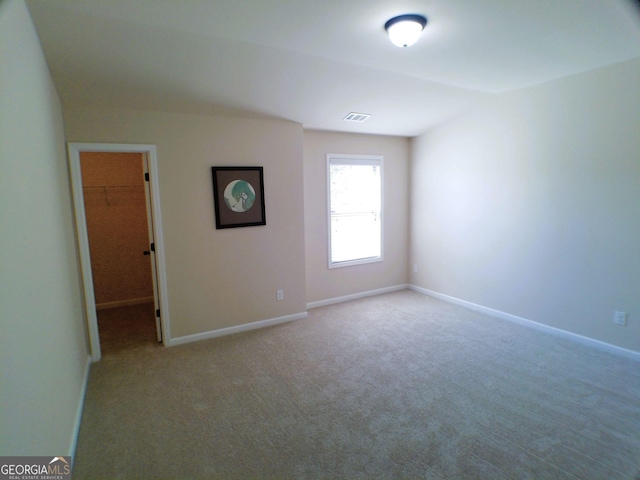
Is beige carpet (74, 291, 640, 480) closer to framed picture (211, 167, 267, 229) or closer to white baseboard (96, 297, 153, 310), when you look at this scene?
framed picture (211, 167, 267, 229)

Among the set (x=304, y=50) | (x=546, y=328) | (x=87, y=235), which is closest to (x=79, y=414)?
A: (x=87, y=235)

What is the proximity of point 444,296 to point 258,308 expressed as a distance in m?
2.74

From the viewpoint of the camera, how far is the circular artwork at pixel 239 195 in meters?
3.74

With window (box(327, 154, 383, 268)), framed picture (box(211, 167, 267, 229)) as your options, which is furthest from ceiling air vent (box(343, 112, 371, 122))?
framed picture (box(211, 167, 267, 229))

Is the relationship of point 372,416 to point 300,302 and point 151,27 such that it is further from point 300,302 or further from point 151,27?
point 151,27

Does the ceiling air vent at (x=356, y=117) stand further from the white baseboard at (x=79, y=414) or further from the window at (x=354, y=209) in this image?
the white baseboard at (x=79, y=414)

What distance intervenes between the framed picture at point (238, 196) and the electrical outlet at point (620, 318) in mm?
3654

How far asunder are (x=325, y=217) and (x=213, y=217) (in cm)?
162

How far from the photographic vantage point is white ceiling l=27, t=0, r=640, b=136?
2150 millimetres

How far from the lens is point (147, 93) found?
3031mm

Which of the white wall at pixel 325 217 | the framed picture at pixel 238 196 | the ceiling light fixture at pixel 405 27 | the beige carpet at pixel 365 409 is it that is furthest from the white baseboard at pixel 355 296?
the ceiling light fixture at pixel 405 27

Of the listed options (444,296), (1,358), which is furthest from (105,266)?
(444,296)

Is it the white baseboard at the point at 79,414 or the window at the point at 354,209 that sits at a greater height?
the window at the point at 354,209
